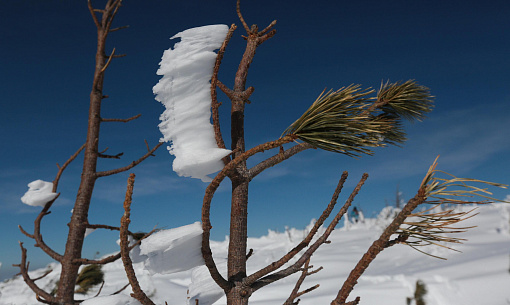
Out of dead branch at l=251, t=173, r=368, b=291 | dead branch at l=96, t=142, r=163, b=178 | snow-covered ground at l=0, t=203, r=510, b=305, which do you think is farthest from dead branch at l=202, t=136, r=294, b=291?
dead branch at l=96, t=142, r=163, b=178

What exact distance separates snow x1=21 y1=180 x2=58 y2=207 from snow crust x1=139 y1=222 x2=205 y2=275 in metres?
2.01

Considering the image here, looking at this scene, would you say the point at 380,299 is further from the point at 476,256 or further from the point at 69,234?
the point at 69,234

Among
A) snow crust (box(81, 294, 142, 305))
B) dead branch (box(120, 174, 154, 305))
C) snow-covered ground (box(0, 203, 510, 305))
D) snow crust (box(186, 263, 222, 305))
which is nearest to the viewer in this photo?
dead branch (box(120, 174, 154, 305))

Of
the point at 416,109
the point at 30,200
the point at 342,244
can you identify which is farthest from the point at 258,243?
the point at 416,109

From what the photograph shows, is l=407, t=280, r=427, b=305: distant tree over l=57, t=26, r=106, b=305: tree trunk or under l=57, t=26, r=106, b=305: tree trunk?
under

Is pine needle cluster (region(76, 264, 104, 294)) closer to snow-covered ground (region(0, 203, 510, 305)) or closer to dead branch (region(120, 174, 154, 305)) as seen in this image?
snow-covered ground (region(0, 203, 510, 305))

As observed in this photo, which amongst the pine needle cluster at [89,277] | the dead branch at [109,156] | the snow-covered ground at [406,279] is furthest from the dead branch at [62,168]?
the snow-covered ground at [406,279]

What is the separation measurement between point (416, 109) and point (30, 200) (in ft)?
9.03

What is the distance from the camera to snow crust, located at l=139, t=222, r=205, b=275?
1.07m

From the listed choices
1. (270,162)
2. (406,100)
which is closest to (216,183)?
(270,162)

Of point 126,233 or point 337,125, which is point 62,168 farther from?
point 337,125

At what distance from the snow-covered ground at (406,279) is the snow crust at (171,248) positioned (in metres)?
0.22

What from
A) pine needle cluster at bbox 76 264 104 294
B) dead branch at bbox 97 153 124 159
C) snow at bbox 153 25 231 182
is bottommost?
pine needle cluster at bbox 76 264 104 294

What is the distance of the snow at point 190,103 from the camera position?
3.47 ft
